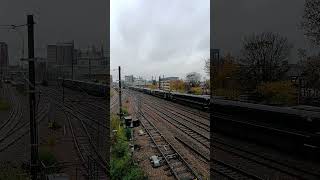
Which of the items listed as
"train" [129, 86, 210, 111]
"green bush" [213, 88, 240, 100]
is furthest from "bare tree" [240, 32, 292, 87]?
"train" [129, 86, 210, 111]

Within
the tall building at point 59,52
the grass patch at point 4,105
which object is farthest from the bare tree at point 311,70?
the grass patch at point 4,105

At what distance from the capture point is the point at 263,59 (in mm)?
5137

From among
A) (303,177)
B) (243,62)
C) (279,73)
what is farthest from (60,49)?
(303,177)

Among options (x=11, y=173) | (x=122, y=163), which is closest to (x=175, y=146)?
(x=122, y=163)

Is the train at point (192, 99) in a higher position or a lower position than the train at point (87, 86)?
lower

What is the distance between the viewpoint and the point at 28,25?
3625 millimetres

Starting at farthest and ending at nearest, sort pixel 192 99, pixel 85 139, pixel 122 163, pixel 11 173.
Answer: pixel 192 99 < pixel 122 163 < pixel 85 139 < pixel 11 173

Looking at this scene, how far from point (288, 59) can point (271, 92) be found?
1.70ft

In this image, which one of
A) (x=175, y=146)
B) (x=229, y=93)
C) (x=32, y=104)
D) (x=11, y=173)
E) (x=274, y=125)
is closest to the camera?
(x=32, y=104)

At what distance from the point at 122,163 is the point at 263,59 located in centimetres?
277

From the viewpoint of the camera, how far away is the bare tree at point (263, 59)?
16.0ft

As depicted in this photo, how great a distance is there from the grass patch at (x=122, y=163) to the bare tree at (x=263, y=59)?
7.12ft

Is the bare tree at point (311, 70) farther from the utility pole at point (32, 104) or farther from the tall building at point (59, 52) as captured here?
the utility pole at point (32, 104)

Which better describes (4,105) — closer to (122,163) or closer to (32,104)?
(32,104)
